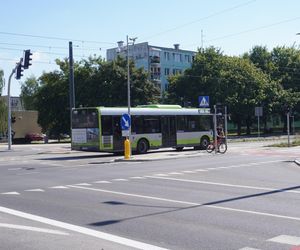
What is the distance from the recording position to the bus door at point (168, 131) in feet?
108

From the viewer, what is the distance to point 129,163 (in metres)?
24.4

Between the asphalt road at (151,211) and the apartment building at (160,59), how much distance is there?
81.8 metres

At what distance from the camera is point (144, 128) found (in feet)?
104

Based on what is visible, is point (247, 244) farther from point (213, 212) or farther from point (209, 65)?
point (209, 65)

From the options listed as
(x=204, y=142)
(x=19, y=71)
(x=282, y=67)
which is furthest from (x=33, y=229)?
(x=282, y=67)

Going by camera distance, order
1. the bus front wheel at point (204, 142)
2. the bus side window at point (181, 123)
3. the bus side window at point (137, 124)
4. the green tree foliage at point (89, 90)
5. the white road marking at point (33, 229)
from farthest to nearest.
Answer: the green tree foliage at point (89, 90) → the bus front wheel at point (204, 142) → the bus side window at point (181, 123) → the bus side window at point (137, 124) → the white road marking at point (33, 229)

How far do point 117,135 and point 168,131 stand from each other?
4650 millimetres

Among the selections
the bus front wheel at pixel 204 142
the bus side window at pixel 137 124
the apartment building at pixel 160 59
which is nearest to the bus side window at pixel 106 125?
the bus side window at pixel 137 124

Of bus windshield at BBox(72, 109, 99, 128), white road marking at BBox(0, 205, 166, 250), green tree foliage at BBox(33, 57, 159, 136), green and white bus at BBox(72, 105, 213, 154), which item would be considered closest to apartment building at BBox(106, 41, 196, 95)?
green tree foliage at BBox(33, 57, 159, 136)

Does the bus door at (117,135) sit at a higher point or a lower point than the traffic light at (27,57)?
lower

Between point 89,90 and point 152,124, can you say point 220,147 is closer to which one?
point 152,124

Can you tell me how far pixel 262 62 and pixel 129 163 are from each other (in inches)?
2388

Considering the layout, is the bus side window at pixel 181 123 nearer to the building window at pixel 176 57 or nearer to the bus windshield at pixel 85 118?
the bus windshield at pixel 85 118

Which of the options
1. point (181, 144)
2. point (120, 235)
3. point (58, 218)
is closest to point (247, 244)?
point (120, 235)
